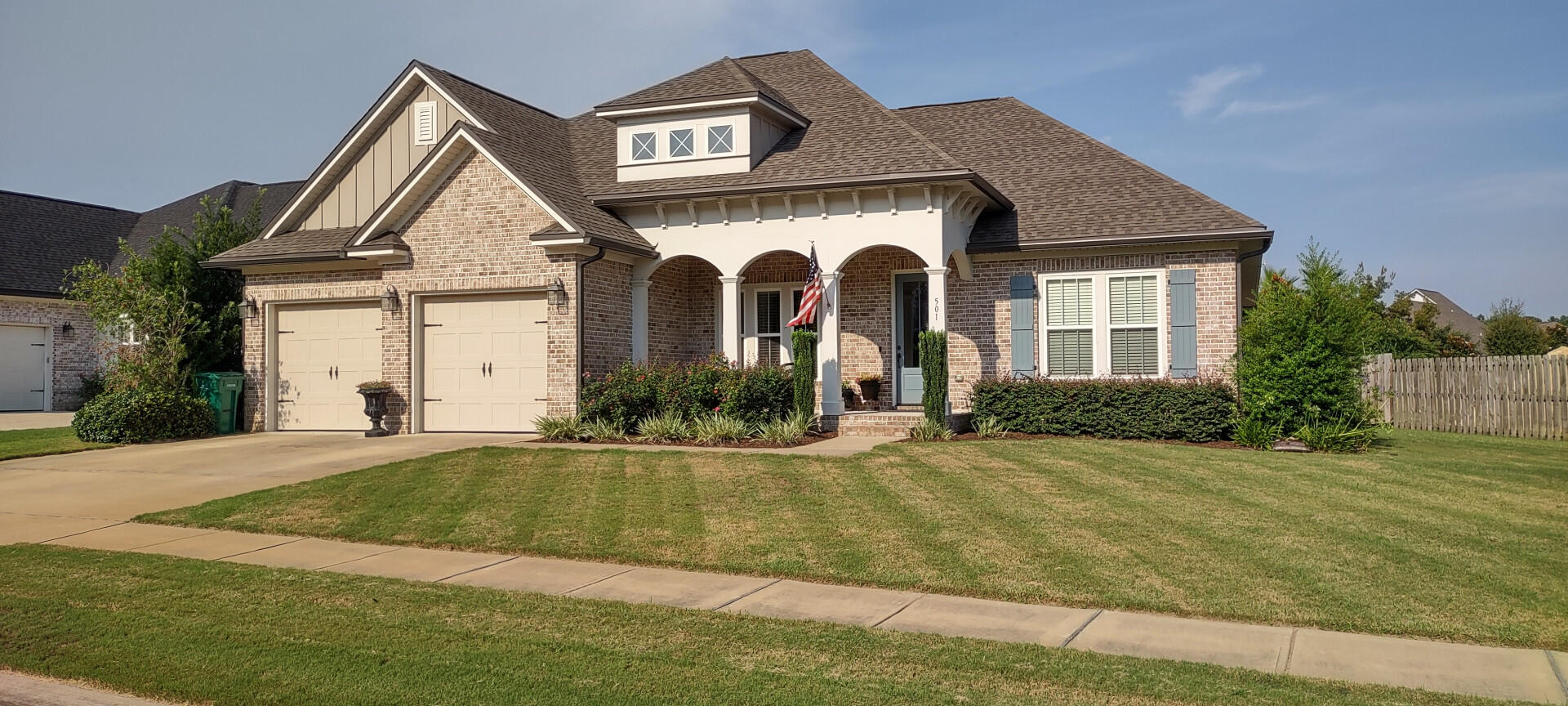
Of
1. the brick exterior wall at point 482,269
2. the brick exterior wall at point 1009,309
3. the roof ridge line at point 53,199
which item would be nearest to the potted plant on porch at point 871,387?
the brick exterior wall at point 1009,309

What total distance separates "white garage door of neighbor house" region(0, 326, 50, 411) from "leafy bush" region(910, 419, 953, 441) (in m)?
23.2

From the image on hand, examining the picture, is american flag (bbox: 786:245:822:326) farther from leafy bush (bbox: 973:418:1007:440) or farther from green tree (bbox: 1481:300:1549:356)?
green tree (bbox: 1481:300:1549:356)

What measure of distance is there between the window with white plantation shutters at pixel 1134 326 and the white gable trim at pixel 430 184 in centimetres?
922

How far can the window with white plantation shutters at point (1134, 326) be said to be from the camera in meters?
16.8

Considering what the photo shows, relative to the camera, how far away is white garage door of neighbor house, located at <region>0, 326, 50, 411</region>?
2531cm

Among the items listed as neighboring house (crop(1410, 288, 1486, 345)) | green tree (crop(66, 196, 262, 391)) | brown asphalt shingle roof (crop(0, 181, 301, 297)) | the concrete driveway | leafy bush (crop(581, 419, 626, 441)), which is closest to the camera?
the concrete driveway

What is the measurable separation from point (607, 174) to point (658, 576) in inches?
501

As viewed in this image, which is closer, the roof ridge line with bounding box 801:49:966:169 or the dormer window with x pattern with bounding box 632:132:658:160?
the roof ridge line with bounding box 801:49:966:169

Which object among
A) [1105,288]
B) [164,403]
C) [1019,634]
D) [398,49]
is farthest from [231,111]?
[1019,634]

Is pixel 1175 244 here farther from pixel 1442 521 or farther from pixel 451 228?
pixel 451 228

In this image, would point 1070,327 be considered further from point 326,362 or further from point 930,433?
point 326,362

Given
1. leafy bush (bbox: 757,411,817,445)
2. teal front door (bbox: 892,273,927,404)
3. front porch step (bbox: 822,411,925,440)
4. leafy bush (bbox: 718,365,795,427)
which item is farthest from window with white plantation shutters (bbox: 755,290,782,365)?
leafy bush (bbox: 757,411,817,445)

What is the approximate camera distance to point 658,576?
7656mm

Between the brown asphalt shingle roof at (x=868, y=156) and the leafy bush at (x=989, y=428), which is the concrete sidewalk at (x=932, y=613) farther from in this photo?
the leafy bush at (x=989, y=428)
